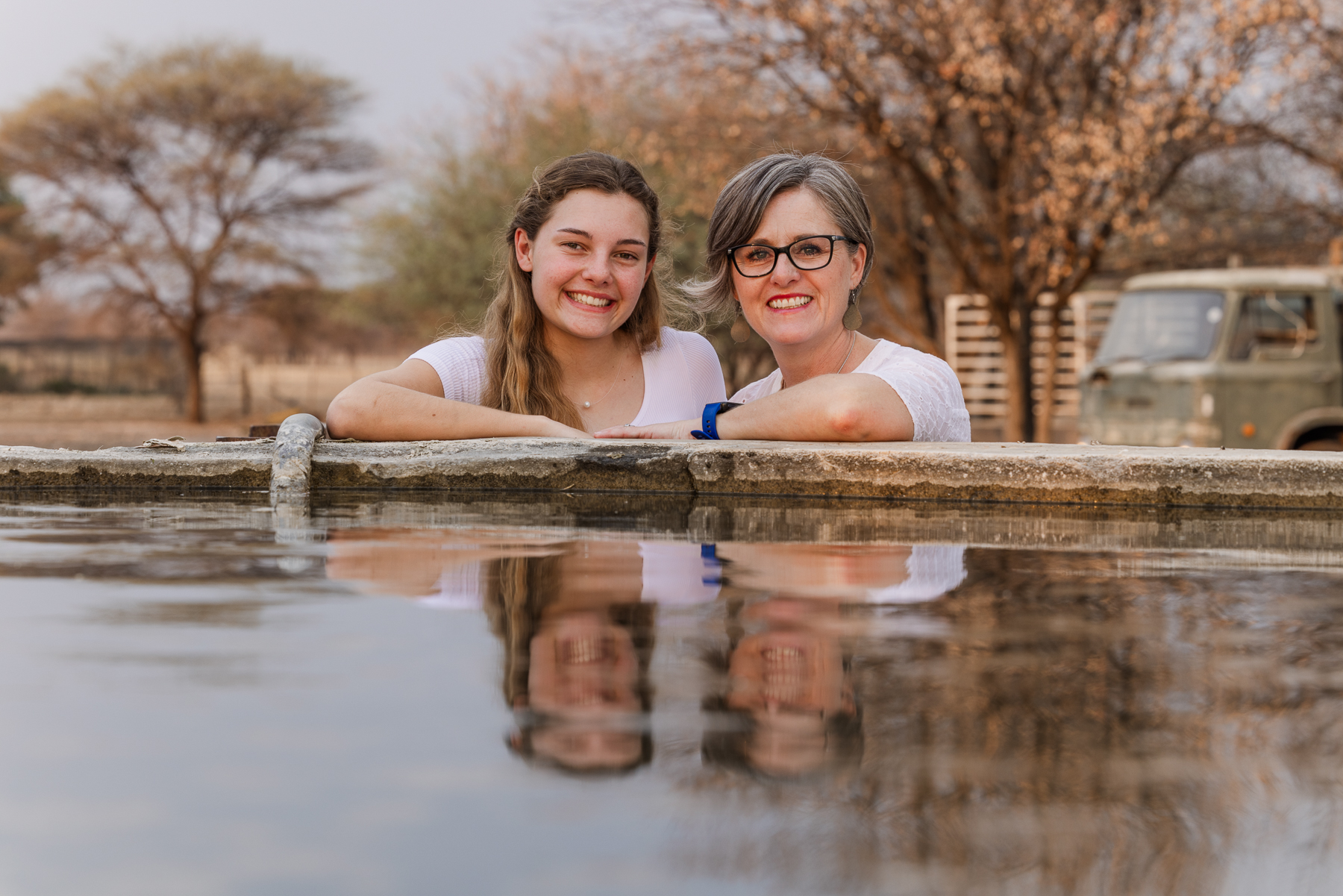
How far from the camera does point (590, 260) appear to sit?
3916 millimetres

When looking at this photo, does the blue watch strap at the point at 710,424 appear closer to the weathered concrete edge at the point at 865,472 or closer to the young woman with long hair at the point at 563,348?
the weathered concrete edge at the point at 865,472

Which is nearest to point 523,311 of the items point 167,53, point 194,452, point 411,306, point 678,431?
point 678,431

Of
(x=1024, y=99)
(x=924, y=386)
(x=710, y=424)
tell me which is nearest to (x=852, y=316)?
(x=924, y=386)

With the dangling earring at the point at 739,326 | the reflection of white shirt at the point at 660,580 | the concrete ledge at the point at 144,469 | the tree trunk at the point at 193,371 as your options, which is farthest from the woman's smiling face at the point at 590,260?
the tree trunk at the point at 193,371

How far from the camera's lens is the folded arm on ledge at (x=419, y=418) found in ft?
12.3

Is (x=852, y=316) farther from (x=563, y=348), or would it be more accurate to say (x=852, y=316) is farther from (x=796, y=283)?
(x=563, y=348)

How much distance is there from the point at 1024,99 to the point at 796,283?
40.6 feet

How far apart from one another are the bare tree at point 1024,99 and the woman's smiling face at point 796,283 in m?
11.1

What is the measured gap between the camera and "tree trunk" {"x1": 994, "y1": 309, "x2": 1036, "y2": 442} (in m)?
15.7

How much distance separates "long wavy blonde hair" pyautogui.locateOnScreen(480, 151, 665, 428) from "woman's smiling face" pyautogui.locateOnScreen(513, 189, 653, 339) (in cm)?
5

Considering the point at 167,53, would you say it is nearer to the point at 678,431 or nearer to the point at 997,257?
the point at 997,257

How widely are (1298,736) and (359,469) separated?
283 cm

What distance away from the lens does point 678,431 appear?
379 cm

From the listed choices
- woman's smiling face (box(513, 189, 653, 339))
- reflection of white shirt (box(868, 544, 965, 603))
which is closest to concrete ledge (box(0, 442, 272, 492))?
woman's smiling face (box(513, 189, 653, 339))
